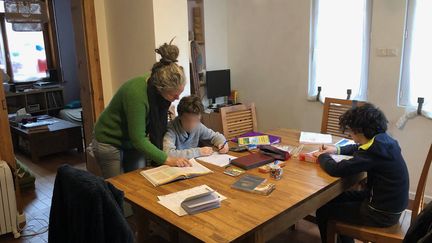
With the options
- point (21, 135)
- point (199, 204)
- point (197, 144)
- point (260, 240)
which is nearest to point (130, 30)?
point (197, 144)

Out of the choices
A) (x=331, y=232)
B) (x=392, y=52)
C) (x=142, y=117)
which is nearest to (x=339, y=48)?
(x=392, y=52)

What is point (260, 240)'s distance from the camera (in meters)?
1.48

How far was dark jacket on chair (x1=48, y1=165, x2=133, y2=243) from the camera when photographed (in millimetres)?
1142

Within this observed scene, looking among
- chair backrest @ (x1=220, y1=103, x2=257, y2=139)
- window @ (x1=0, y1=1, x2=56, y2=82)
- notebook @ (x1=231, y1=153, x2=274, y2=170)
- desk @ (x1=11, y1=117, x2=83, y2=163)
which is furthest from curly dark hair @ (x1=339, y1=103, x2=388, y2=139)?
window @ (x1=0, y1=1, x2=56, y2=82)

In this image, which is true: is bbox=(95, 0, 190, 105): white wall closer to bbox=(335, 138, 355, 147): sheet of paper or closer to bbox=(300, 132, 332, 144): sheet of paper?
bbox=(300, 132, 332, 144): sheet of paper

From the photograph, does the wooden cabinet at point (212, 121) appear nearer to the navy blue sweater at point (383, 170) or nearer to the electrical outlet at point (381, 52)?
the electrical outlet at point (381, 52)

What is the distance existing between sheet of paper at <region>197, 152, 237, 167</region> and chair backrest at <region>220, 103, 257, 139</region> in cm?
64

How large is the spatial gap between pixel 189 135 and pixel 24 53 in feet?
18.3

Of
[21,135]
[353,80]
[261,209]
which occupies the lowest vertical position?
[21,135]

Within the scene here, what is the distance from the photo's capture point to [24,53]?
6.66 metres

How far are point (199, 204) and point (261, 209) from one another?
266mm

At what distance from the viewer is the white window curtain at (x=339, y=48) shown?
138 inches

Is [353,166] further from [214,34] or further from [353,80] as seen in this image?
[214,34]

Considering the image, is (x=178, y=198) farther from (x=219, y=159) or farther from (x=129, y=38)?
(x=129, y=38)
